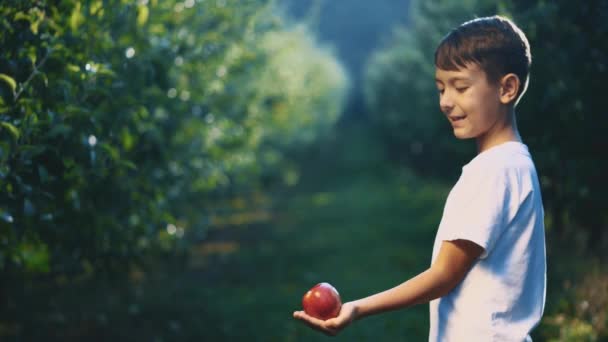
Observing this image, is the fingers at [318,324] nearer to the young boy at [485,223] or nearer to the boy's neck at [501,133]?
the young boy at [485,223]

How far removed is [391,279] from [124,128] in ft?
16.6

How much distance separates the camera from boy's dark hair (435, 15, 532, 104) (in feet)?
7.09

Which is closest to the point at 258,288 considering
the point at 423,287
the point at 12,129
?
the point at 12,129

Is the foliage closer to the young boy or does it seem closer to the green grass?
the green grass

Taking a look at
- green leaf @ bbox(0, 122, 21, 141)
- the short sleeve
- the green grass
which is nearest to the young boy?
the short sleeve

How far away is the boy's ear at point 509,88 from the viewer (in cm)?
219

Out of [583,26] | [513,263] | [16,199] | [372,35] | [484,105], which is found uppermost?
[372,35]

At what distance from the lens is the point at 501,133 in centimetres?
221

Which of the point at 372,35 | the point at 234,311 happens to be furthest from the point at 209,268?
the point at 372,35

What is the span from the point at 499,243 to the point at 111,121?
2.85m

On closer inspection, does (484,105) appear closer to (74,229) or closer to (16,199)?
(16,199)

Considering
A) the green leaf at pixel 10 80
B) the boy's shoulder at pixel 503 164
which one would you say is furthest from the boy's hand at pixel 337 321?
the green leaf at pixel 10 80

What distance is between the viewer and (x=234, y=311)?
23.4ft

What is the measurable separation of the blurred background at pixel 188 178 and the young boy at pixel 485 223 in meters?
1.80
